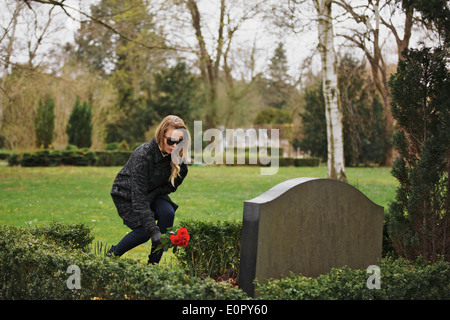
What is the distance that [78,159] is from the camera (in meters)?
22.7

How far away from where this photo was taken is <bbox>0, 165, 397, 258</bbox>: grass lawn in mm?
8453

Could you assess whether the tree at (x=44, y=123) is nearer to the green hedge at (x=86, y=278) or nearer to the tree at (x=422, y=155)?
the green hedge at (x=86, y=278)

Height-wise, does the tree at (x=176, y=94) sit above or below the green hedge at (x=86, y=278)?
above

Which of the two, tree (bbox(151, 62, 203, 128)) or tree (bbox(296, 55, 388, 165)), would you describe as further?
tree (bbox(151, 62, 203, 128))

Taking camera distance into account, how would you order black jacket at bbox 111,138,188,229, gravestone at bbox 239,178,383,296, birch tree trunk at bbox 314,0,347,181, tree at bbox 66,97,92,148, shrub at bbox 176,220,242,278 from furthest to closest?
tree at bbox 66,97,92,148
birch tree trunk at bbox 314,0,347,181
shrub at bbox 176,220,242,278
black jacket at bbox 111,138,188,229
gravestone at bbox 239,178,383,296

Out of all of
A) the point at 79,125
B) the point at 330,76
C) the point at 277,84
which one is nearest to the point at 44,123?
the point at 79,125

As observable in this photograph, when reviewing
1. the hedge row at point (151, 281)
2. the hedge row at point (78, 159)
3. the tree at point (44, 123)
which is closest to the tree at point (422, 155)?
the hedge row at point (151, 281)

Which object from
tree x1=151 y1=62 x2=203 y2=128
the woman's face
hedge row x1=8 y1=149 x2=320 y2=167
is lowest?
hedge row x1=8 y1=149 x2=320 y2=167

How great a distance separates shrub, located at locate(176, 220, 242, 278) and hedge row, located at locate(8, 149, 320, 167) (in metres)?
19.0

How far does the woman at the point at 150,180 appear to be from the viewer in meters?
4.25

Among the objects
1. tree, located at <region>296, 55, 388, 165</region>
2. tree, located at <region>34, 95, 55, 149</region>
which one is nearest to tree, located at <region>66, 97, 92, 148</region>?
tree, located at <region>34, 95, 55, 149</region>

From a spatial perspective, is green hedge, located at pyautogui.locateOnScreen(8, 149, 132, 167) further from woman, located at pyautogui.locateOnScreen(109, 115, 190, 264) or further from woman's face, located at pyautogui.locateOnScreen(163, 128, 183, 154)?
woman's face, located at pyautogui.locateOnScreen(163, 128, 183, 154)

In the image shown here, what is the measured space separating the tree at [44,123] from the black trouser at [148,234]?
21.2 metres
